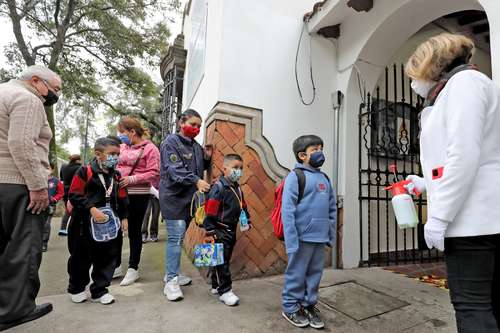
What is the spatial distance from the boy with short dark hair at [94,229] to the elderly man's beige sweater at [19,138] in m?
0.51

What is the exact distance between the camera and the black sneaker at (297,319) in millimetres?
2103

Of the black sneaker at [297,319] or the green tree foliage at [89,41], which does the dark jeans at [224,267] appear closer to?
the black sneaker at [297,319]

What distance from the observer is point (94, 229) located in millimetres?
2350

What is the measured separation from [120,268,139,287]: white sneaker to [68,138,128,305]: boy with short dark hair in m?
0.40

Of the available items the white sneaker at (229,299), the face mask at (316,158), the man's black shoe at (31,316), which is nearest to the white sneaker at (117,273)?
the man's black shoe at (31,316)

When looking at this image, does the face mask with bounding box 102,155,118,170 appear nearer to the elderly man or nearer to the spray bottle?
the elderly man

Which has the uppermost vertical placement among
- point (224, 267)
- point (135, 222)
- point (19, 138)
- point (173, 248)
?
point (19, 138)

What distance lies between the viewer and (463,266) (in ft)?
3.85

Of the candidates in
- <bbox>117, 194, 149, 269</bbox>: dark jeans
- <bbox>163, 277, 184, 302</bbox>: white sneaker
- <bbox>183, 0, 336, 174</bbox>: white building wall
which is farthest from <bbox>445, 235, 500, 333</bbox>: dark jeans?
<bbox>117, 194, 149, 269</bbox>: dark jeans

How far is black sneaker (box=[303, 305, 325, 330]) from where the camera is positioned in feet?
6.87

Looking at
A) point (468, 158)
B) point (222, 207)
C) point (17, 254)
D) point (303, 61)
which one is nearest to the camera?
point (468, 158)

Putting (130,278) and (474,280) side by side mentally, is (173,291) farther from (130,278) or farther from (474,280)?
(474,280)

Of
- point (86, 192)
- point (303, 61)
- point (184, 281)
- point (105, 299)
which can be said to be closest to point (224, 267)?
point (184, 281)

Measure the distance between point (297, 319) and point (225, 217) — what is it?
97 cm
